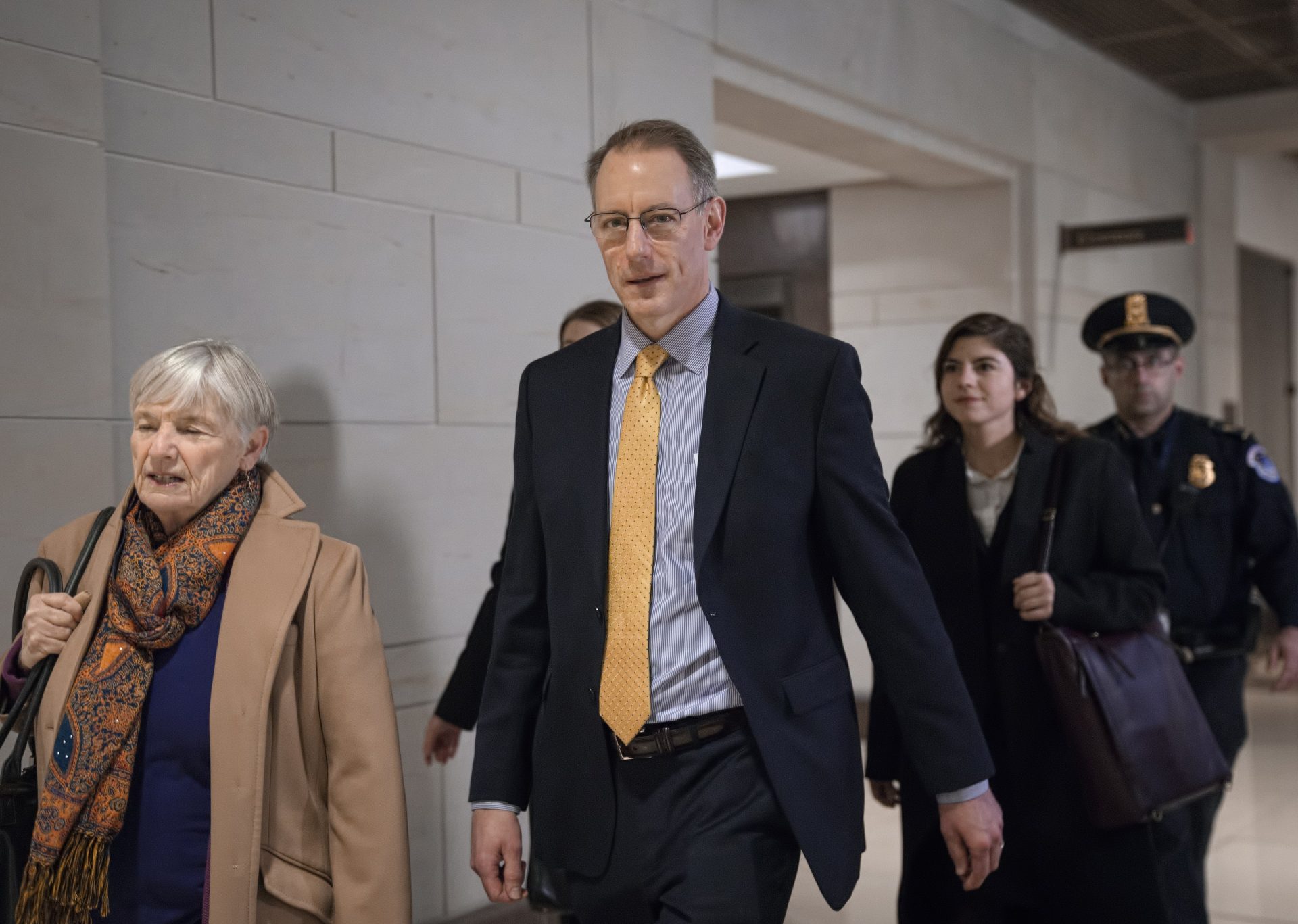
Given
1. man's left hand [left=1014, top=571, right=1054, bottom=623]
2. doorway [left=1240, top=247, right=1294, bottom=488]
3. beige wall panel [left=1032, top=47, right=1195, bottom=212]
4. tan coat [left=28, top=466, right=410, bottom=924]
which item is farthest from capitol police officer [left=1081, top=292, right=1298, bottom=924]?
doorway [left=1240, top=247, right=1294, bottom=488]

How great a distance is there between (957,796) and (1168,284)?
894 centimetres

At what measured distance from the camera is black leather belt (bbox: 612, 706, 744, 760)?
87.2 inches

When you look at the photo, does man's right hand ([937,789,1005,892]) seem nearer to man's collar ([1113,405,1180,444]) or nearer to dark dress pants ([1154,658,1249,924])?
dark dress pants ([1154,658,1249,924])

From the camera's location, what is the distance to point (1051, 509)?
10.9 feet

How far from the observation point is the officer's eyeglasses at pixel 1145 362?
14.6 ft

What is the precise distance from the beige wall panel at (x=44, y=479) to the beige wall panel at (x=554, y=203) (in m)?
1.88

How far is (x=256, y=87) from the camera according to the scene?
380 centimetres

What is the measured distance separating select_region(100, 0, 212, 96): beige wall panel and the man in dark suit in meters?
1.68

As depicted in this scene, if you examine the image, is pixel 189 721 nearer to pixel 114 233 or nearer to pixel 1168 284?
pixel 114 233

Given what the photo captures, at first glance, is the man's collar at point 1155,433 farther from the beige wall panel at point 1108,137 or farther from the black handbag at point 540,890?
the beige wall panel at point 1108,137

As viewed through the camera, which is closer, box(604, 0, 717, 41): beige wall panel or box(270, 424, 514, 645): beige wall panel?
box(270, 424, 514, 645): beige wall panel

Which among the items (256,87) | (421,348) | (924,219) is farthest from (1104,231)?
(256,87)

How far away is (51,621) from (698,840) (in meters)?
1.13

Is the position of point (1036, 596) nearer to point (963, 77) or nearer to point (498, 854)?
point (498, 854)
